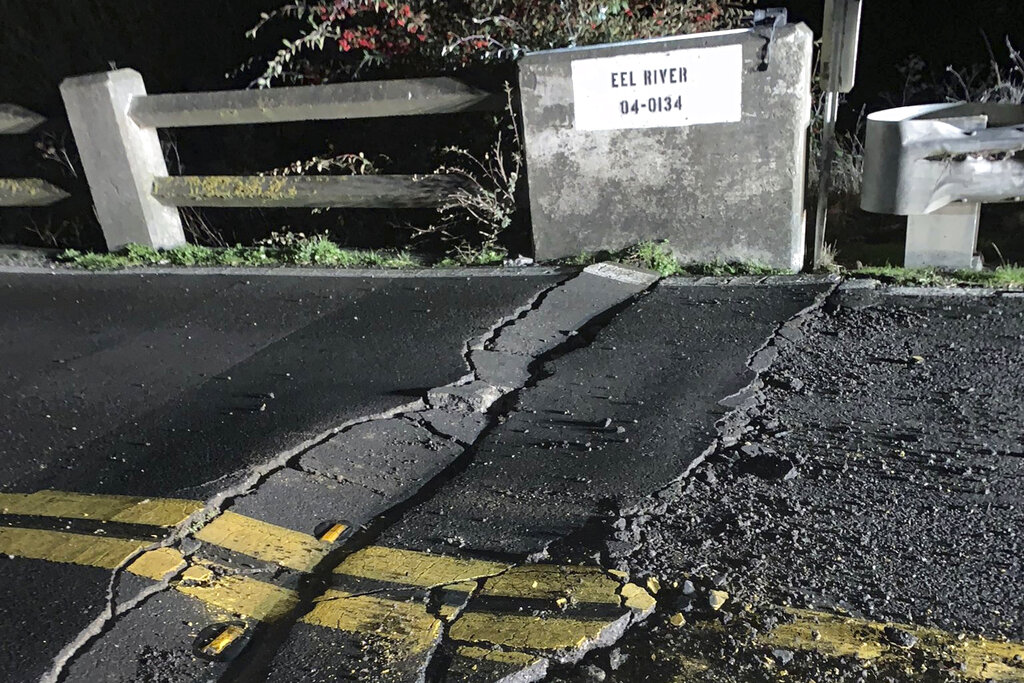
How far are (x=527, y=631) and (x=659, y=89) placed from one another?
357 centimetres

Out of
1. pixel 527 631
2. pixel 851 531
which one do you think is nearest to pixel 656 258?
pixel 851 531

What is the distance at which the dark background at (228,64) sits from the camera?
7812 mm

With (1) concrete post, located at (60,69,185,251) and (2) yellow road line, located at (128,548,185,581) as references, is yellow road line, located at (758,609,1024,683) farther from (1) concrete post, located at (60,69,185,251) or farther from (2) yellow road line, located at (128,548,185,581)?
(1) concrete post, located at (60,69,185,251)

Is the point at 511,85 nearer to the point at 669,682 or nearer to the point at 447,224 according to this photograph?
the point at 447,224

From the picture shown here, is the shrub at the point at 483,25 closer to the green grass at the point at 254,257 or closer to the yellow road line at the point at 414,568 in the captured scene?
the green grass at the point at 254,257

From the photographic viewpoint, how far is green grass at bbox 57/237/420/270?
6195mm

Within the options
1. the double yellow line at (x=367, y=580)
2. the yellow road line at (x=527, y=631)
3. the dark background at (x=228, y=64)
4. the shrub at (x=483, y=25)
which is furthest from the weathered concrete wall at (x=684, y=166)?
the yellow road line at (x=527, y=631)

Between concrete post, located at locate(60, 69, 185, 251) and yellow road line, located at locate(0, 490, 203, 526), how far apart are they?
372 centimetres

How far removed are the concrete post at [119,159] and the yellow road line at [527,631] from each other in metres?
5.29

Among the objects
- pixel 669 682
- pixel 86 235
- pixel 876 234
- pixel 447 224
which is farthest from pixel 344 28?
pixel 669 682

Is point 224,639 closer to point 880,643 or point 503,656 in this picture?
point 503,656

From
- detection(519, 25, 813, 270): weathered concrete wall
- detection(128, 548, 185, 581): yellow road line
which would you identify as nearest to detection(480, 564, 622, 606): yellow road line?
detection(128, 548, 185, 581): yellow road line

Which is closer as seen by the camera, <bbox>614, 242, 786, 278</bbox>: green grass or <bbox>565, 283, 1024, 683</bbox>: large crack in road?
<bbox>565, 283, 1024, 683</bbox>: large crack in road

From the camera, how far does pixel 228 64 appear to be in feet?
31.2
